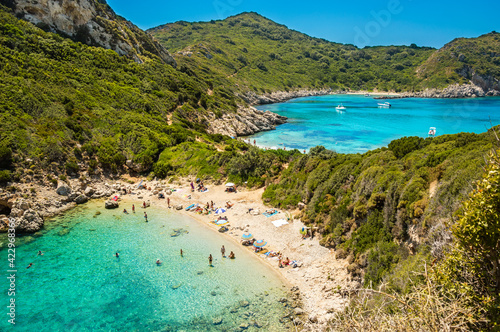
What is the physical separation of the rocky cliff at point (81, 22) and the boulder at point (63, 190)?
41782mm

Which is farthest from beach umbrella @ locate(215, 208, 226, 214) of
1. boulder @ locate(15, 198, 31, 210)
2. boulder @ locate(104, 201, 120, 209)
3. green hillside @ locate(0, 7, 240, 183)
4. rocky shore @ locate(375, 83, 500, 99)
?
rocky shore @ locate(375, 83, 500, 99)

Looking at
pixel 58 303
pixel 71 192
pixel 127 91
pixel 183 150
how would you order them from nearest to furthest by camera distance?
1. pixel 58 303
2. pixel 71 192
3. pixel 183 150
4. pixel 127 91

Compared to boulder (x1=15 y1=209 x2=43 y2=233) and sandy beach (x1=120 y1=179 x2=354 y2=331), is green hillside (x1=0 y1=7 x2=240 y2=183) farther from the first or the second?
sandy beach (x1=120 y1=179 x2=354 y2=331)

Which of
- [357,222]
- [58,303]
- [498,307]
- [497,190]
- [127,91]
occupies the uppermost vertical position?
[127,91]

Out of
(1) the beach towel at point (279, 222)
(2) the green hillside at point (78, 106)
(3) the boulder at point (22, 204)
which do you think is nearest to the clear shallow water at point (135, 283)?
(3) the boulder at point (22, 204)

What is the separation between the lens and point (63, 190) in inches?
1059

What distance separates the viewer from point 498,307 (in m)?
5.52

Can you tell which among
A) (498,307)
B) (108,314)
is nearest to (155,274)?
(108,314)

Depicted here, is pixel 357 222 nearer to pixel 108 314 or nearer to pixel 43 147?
pixel 108 314

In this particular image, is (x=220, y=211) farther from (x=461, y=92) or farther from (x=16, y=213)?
(x=461, y=92)

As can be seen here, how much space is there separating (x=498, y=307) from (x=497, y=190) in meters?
2.41

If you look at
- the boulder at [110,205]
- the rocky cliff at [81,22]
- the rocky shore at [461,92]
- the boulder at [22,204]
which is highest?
the rocky shore at [461,92]

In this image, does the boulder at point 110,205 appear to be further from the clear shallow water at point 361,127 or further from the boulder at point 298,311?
the clear shallow water at point 361,127

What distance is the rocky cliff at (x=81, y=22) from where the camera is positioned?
4972 centimetres
